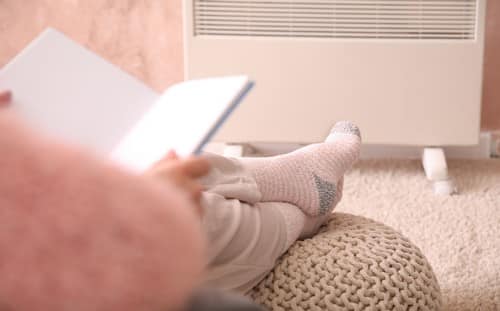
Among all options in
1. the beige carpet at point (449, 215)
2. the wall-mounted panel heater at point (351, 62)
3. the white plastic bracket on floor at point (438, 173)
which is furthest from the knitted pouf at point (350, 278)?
the wall-mounted panel heater at point (351, 62)

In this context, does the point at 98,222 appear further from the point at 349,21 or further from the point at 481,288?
the point at 349,21

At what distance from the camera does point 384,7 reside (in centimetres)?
154

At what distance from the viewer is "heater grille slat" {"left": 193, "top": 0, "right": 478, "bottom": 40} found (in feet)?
5.02

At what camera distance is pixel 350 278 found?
2.40 ft

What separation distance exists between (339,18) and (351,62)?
114mm

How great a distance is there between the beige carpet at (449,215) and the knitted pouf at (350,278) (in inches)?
6.7

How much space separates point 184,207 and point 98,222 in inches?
1.9

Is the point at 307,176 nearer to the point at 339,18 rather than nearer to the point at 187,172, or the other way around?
the point at 187,172

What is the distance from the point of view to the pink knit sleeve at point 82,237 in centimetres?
30

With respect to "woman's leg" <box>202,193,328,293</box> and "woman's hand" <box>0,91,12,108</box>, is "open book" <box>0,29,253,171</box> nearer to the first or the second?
"woman's hand" <box>0,91,12,108</box>

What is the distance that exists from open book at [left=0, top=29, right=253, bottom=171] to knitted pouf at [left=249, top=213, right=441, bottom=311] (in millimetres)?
293

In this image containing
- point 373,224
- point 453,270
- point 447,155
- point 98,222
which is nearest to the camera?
point 98,222

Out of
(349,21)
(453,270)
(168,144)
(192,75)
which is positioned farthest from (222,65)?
(168,144)

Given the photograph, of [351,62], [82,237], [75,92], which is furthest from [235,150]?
[82,237]
